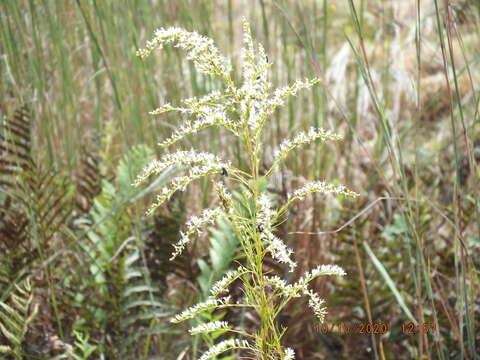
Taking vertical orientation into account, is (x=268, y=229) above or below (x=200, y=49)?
below

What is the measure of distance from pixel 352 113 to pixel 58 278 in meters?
1.10

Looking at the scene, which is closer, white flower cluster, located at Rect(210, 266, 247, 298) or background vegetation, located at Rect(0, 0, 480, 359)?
white flower cluster, located at Rect(210, 266, 247, 298)

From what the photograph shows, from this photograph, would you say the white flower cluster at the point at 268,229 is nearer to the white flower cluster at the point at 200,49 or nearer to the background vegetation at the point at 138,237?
the white flower cluster at the point at 200,49

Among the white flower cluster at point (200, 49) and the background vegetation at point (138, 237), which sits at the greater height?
the white flower cluster at point (200, 49)

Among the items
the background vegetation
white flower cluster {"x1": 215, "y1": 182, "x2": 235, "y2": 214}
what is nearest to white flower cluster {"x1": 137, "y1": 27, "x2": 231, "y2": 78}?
white flower cluster {"x1": 215, "y1": 182, "x2": 235, "y2": 214}

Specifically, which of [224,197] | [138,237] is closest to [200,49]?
[224,197]

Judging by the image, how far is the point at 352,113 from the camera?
2.20m

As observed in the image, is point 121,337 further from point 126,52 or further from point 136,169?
point 126,52

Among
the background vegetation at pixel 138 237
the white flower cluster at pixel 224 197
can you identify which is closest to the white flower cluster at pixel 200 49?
the white flower cluster at pixel 224 197

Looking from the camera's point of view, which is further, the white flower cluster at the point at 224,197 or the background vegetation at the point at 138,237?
the background vegetation at the point at 138,237

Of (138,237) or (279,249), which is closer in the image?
(279,249)

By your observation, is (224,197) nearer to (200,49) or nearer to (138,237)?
(200,49)

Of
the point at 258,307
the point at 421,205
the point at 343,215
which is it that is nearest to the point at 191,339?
the point at 343,215

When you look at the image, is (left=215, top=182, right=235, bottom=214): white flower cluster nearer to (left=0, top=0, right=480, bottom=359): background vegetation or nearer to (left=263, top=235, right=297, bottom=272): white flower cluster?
(left=263, top=235, right=297, bottom=272): white flower cluster
